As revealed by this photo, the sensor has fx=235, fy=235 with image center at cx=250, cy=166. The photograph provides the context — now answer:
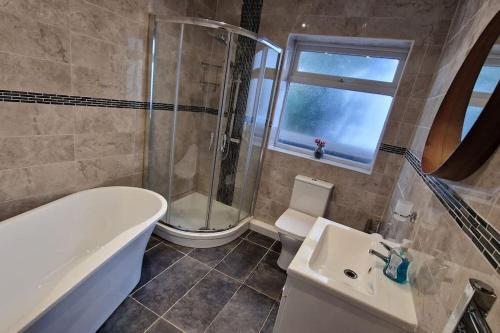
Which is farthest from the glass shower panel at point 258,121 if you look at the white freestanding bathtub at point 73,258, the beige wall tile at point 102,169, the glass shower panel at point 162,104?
the beige wall tile at point 102,169

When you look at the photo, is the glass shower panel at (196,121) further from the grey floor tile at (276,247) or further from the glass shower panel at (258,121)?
the grey floor tile at (276,247)

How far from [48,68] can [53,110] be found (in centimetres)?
27

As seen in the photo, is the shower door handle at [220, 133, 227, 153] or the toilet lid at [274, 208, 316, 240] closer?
the toilet lid at [274, 208, 316, 240]

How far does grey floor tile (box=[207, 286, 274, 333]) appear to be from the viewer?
165 centimetres

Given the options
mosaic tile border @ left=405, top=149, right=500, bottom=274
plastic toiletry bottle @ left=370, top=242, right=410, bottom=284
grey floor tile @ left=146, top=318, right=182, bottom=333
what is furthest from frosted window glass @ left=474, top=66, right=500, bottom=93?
grey floor tile @ left=146, top=318, right=182, bottom=333

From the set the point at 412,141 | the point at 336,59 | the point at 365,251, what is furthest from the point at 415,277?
the point at 336,59

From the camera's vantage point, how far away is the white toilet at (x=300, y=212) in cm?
214

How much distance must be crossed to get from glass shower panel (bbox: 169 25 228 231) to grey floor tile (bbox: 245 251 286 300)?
733 mm

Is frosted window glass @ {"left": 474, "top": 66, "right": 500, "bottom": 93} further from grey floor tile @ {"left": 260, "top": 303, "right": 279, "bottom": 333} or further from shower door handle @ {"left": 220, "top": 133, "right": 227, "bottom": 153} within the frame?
shower door handle @ {"left": 220, "top": 133, "right": 227, "bottom": 153}

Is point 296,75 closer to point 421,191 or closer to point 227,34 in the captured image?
point 227,34

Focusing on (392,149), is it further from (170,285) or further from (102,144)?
(102,144)

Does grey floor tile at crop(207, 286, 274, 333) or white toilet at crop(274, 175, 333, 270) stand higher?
white toilet at crop(274, 175, 333, 270)

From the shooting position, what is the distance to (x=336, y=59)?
242 cm

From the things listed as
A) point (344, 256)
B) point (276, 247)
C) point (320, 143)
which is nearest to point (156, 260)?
point (276, 247)
